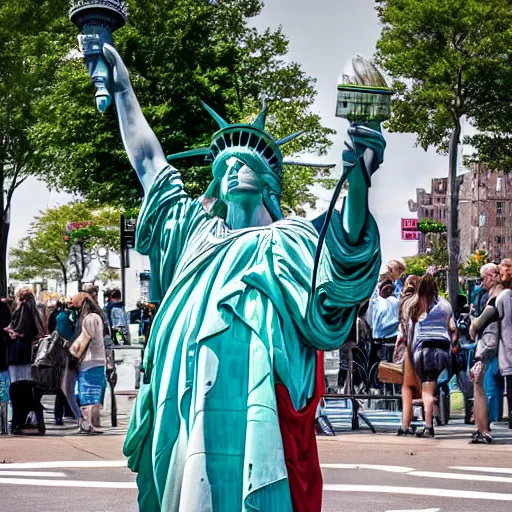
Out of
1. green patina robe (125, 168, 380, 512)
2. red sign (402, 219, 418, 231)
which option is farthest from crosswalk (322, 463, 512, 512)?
red sign (402, 219, 418, 231)

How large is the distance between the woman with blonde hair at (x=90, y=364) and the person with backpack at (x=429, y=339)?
11.1ft

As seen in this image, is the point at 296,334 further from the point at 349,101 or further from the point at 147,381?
the point at 349,101

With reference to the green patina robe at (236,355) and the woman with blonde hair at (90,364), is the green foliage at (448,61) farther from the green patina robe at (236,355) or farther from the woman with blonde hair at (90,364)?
the green patina robe at (236,355)

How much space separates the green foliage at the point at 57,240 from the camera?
265ft

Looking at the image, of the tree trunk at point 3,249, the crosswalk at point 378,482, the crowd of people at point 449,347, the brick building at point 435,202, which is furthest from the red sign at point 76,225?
the crosswalk at point 378,482

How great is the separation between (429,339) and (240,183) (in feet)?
25.8

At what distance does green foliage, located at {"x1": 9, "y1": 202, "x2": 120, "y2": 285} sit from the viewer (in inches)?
3184

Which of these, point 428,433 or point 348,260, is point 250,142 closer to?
point 348,260

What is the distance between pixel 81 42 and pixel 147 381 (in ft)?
5.09

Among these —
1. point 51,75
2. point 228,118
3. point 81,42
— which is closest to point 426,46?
point 228,118

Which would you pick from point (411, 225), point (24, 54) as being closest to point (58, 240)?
point (411, 225)

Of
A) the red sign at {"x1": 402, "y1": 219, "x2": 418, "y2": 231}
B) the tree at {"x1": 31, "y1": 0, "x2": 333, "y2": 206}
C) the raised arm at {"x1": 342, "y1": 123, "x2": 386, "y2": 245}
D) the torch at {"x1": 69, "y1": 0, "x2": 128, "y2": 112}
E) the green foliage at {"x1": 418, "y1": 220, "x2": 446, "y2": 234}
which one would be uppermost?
the tree at {"x1": 31, "y1": 0, "x2": 333, "y2": 206}

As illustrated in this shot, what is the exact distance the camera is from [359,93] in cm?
468

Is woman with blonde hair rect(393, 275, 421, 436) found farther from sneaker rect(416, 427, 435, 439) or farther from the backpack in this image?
the backpack
